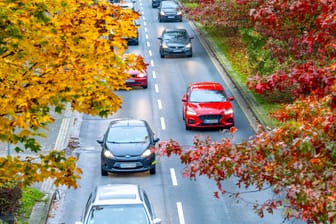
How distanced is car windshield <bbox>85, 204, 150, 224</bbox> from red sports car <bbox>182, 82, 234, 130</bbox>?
43.0 feet

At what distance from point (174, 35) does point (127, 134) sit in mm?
21833

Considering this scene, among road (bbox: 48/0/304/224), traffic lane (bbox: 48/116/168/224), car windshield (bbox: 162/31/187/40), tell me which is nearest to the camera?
road (bbox: 48/0/304/224)

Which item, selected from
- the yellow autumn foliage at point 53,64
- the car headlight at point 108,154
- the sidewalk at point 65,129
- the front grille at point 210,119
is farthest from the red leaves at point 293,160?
the front grille at point 210,119

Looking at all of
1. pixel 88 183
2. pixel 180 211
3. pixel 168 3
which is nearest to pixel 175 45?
pixel 168 3

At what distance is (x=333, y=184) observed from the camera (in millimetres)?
9391

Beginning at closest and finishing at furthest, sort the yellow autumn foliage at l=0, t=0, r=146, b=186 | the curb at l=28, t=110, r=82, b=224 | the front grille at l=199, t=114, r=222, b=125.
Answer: the yellow autumn foliage at l=0, t=0, r=146, b=186, the curb at l=28, t=110, r=82, b=224, the front grille at l=199, t=114, r=222, b=125

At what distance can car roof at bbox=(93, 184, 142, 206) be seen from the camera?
57.0 ft

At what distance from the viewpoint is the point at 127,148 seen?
24828 millimetres

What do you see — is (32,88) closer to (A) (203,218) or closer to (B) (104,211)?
(B) (104,211)

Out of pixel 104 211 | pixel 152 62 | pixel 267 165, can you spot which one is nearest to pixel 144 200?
pixel 104 211

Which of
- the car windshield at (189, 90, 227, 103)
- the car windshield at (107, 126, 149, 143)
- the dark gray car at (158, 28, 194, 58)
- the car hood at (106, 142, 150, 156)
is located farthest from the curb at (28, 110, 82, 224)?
the dark gray car at (158, 28, 194, 58)

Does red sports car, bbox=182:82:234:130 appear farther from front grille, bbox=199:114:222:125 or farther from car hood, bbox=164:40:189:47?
car hood, bbox=164:40:189:47

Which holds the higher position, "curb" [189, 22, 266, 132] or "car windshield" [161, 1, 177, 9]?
"curb" [189, 22, 266, 132]

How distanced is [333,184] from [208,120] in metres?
20.7
